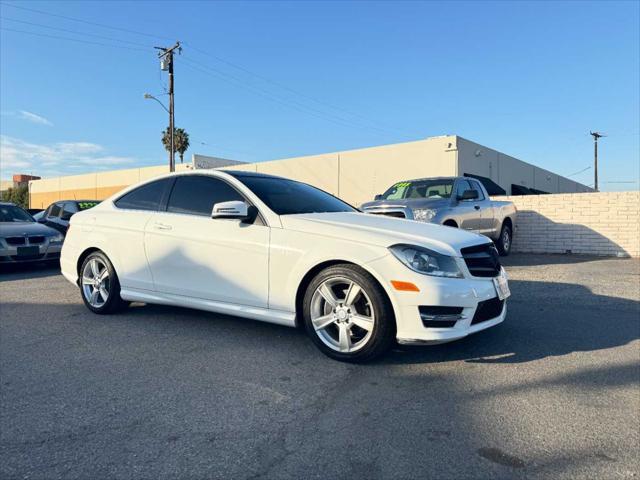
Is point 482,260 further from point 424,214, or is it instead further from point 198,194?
point 424,214

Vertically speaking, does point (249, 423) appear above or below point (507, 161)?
below

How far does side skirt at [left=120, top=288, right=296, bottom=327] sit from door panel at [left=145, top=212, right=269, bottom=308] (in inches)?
1.9

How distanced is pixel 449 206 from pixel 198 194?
18.9ft

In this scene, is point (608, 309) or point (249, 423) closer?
point (249, 423)

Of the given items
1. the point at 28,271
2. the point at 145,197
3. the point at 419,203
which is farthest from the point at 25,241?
the point at 419,203

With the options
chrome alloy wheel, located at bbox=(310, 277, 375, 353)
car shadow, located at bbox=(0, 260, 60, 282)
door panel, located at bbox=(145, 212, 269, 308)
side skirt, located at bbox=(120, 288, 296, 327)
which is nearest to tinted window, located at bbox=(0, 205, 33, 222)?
car shadow, located at bbox=(0, 260, 60, 282)

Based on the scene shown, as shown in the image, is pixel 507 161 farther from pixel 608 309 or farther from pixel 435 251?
pixel 435 251

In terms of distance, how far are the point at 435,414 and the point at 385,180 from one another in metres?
19.9

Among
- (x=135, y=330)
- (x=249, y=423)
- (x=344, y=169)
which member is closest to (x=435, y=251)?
(x=249, y=423)

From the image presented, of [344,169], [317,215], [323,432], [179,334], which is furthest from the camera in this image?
[344,169]

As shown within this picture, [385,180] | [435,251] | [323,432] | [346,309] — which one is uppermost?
[385,180]

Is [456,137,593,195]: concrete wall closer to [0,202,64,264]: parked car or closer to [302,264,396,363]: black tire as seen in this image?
[0,202,64,264]: parked car

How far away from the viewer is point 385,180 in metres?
22.2

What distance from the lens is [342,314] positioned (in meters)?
3.60
